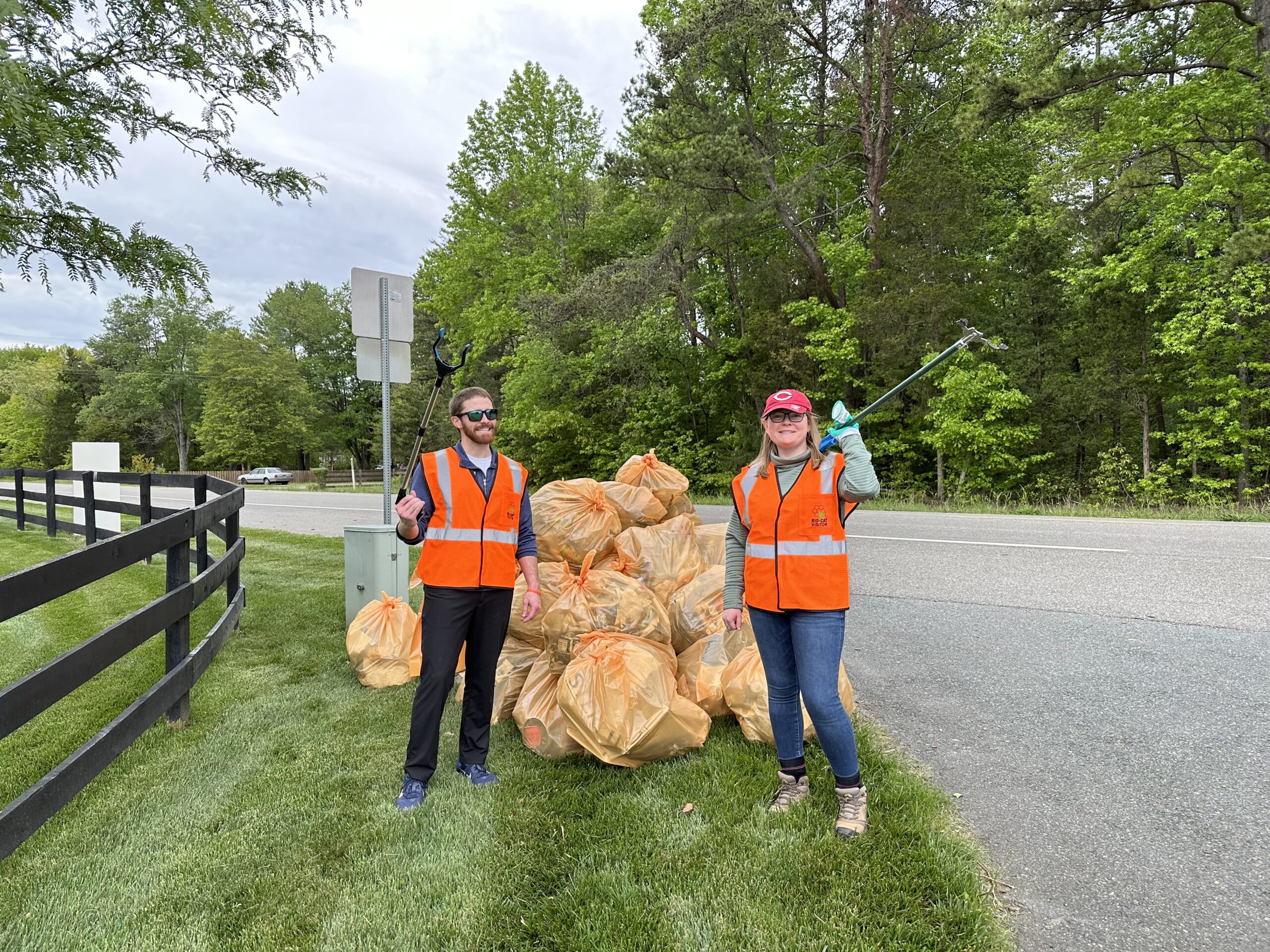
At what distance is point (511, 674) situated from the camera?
3443 millimetres

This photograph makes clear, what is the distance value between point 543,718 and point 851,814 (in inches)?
54.4

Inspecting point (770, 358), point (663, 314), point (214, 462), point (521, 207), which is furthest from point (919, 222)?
point (214, 462)

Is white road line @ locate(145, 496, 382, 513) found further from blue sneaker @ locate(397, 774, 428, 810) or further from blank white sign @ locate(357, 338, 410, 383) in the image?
blue sneaker @ locate(397, 774, 428, 810)

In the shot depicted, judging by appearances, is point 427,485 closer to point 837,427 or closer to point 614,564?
point 614,564

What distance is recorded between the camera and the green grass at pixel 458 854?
189cm

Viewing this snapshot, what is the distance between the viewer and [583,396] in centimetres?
1883

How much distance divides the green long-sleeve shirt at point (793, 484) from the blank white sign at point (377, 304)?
11.3 ft

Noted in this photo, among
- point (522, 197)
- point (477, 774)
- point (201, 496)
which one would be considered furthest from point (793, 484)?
point (522, 197)

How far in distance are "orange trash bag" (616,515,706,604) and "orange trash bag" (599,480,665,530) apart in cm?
13

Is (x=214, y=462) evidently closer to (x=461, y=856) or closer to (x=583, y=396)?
(x=583, y=396)

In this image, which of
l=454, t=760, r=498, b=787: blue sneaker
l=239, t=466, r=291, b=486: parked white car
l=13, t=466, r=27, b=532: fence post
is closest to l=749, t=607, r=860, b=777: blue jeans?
l=454, t=760, r=498, b=787: blue sneaker

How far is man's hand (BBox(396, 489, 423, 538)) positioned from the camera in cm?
270

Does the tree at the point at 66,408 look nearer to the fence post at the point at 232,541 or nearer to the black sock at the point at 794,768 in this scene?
the fence post at the point at 232,541

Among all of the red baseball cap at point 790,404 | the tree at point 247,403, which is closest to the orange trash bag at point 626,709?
the red baseball cap at point 790,404
